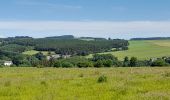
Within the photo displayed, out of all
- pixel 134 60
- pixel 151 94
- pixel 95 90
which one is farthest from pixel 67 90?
pixel 134 60

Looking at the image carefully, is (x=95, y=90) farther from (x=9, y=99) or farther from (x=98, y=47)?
(x=98, y=47)

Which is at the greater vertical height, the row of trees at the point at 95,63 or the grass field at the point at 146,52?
the row of trees at the point at 95,63

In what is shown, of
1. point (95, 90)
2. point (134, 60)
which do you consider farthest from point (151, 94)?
point (134, 60)

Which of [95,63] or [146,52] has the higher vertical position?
[95,63]

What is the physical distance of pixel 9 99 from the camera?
15445 millimetres

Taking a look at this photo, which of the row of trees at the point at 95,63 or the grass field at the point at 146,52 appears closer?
the row of trees at the point at 95,63

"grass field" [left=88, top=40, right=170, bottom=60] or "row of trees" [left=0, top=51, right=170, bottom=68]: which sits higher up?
"row of trees" [left=0, top=51, right=170, bottom=68]

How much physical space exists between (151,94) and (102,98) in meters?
1.90

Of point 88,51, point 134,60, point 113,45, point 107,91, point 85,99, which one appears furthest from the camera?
point 113,45

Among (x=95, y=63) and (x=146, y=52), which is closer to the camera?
(x=95, y=63)

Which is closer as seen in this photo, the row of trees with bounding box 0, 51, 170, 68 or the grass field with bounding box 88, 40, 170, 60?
the row of trees with bounding box 0, 51, 170, 68

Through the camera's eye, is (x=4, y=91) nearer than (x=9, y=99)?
No

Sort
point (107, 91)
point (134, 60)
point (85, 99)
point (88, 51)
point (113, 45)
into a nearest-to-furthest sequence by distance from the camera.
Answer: point (85, 99)
point (107, 91)
point (134, 60)
point (88, 51)
point (113, 45)

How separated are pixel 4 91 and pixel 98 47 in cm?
17018
